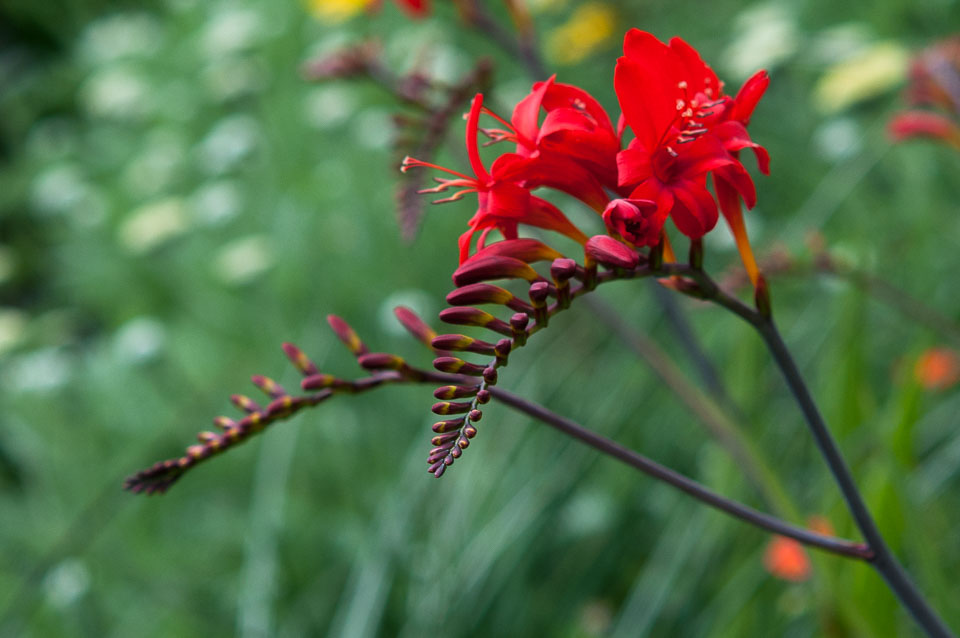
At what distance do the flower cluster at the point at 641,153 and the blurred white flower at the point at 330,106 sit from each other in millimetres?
1858

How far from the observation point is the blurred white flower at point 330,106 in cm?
207

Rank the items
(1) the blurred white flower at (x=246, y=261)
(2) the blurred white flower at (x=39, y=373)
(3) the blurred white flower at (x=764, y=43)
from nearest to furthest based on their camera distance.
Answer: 1. (3) the blurred white flower at (x=764, y=43)
2. (2) the blurred white flower at (x=39, y=373)
3. (1) the blurred white flower at (x=246, y=261)

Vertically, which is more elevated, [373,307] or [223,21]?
[223,21]

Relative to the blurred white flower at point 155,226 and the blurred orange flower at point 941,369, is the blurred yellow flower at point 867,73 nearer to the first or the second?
the blurred orange flower at point 941,369

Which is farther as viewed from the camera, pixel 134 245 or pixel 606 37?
pixel 134 245

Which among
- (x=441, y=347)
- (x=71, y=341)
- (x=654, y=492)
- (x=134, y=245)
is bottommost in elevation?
(x=71, y=341)

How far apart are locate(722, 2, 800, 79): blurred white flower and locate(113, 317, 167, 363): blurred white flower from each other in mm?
1131

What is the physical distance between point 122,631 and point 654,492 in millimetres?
734

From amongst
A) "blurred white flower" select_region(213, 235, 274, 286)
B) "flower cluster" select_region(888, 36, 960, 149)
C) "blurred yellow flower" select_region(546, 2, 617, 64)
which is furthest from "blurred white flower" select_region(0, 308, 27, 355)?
"flower cluster" select_region(888, 36, 960, 149)

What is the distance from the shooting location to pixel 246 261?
170cm

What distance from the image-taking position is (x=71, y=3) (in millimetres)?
3047

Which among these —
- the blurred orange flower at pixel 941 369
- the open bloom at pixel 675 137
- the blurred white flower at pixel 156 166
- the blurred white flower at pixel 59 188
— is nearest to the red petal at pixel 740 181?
the open bloom at pixel 675 137

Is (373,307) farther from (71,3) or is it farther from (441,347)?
(71,3)

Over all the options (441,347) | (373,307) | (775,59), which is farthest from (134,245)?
(441,347)
